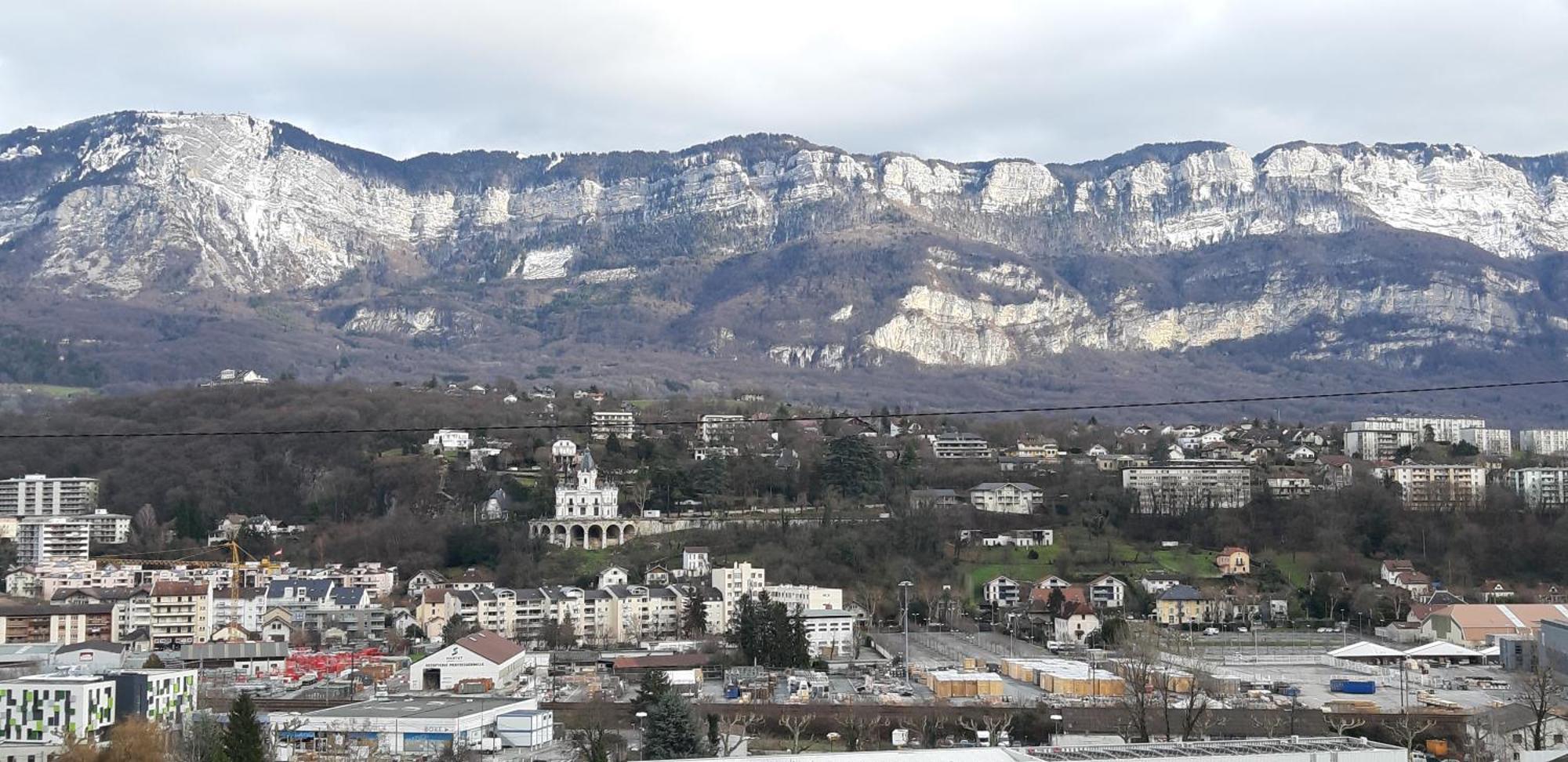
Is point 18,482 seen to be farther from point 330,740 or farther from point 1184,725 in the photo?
point 1184,725

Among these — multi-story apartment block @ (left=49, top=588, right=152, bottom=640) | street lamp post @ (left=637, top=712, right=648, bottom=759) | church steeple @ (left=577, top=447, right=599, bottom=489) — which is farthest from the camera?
church steeple @ (left=577, top=447, right=599, bottom=489)

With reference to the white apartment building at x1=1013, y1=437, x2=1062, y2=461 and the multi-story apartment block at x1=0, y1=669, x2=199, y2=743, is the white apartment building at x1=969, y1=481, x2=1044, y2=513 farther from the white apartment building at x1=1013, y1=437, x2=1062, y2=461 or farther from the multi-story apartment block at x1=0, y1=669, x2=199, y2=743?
the multi-story apartment block at x1=0, y1=669, x2=199, y2=743

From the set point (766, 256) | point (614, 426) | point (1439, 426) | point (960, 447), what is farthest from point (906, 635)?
point (766, 256)

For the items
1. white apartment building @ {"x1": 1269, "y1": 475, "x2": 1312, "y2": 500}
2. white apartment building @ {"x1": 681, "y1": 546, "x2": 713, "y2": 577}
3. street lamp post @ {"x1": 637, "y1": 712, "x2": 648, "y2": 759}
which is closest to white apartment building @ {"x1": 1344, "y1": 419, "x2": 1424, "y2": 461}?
white apartment building @ {"x1": 1269, "y1": 475, "x2": 1312, "y2": 500}

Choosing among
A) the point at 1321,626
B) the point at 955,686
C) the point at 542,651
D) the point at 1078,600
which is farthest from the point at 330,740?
the point at 1321,626

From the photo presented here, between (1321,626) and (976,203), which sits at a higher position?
(976,203)

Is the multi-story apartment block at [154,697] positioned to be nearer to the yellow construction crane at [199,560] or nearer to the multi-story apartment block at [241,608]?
the multi-story apartment block at [241,608]

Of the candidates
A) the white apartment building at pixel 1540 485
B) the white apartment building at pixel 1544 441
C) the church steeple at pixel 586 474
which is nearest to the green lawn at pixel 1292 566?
the white apartment building at pixel 1540 485

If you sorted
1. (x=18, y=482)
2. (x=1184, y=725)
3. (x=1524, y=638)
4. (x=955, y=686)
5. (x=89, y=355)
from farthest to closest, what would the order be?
(x=89, y=355) < (x=18, y=482) < (x=1524, y=638) < (x=955, y=686) < (x=1184, y=725)
